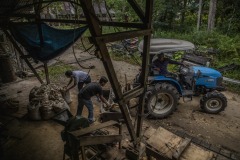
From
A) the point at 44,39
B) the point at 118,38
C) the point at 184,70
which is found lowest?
the point at 184,70

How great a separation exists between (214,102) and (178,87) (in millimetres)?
1362

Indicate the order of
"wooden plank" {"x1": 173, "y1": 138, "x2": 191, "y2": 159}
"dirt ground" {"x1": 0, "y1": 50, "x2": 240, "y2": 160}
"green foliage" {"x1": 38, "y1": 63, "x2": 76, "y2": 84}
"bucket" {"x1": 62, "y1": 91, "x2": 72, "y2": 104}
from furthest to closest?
"green foliage" {"x1": 38, "y1": 63, "x2": 76, "y2": 84} → "bucket" {"x1": 62, "y1": 91, "x2": 72, "y2": 104} → "dirt ground" {"x1": 0, "y1": 50, "x2": 240, "y2": 160} → "wooden plank" {"x1": 173, "y1": 138, "x2": 191, "y2": 159}

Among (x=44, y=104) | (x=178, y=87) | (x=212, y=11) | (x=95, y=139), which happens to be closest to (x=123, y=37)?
(x=95, y=139)

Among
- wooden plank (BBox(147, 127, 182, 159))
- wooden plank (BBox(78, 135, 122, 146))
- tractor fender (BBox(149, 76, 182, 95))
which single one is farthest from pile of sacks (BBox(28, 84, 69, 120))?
wooden plank (BBox(147, 127, 182, 159))

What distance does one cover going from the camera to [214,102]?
23.5 feet

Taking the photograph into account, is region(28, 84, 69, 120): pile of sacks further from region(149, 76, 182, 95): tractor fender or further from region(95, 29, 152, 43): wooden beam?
region(95, 29, 152, 43): wooden beam

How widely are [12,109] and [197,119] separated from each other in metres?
6.34

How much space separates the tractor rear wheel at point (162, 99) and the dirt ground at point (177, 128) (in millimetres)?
279

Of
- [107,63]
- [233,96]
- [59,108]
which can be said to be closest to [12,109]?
[59,108]

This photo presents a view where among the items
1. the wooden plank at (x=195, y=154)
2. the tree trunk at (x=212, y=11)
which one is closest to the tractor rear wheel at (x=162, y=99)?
the wooden plank at (x=195, y=154)

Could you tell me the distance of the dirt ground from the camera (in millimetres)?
5047

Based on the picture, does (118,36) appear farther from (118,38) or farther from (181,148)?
(181,148)

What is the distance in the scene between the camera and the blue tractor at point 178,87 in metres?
6.80

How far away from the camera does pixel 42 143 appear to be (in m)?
5.31
